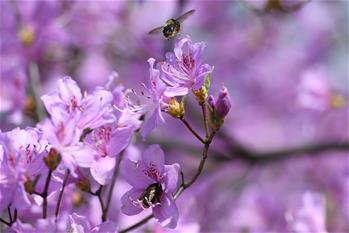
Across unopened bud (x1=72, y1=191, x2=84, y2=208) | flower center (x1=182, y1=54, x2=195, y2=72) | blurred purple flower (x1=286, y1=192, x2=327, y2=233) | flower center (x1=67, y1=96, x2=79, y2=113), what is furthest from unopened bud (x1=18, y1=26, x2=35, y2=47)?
flower center (x1=182, y1=54, x2=195, y2=72)

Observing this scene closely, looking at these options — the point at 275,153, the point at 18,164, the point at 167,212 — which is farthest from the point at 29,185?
the point at 275,153

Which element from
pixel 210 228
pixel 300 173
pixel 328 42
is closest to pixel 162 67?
pixel 210 228

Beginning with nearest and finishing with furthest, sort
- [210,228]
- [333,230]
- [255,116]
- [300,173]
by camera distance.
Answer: [333,230] < [210,228] < [300,173] < [255,116]

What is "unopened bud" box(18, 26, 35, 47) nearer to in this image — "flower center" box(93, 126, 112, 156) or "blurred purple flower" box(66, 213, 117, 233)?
"flower center" box(93, 126, 112, 156)

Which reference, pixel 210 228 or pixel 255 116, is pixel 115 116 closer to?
pixel 210 228

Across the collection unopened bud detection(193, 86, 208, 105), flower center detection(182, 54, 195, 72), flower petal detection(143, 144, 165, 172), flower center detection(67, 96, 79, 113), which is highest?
flower center detection(182, 54, 195, 72)

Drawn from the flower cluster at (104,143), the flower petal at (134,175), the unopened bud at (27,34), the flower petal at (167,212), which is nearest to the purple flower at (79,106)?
the flower cluster at (104,143)

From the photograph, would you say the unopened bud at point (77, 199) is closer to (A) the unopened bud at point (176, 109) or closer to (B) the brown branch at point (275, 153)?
(A) the unopened bud at point (176, 109)
